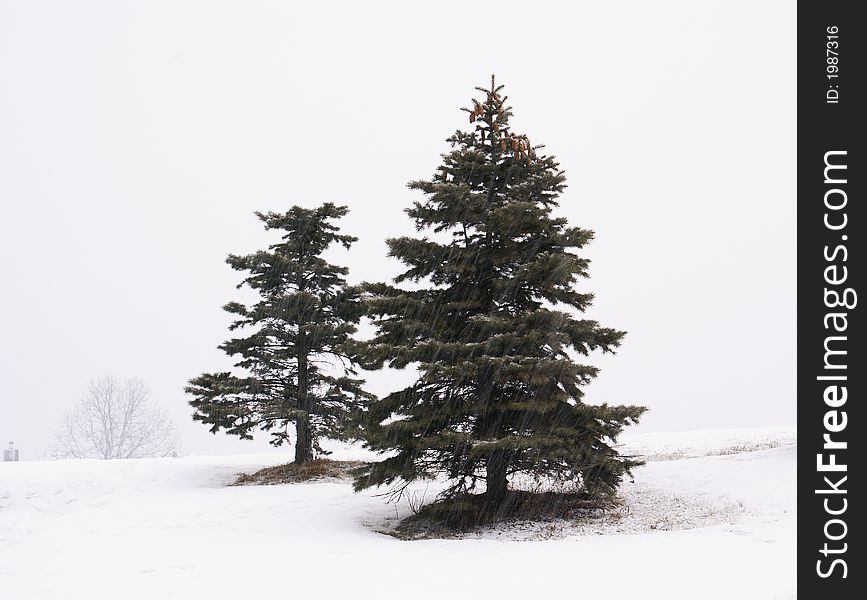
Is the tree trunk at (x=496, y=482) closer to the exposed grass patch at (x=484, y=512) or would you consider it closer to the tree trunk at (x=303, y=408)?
the exposed grass patch at (x=484, y=512)

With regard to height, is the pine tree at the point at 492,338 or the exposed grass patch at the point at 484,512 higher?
the pine tree at the point at 492,338

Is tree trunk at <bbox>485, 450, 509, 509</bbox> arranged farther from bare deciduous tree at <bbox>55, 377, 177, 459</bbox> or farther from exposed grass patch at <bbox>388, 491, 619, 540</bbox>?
bare deciduous tree at <bbox>55, 377, 177, 459</bbox>

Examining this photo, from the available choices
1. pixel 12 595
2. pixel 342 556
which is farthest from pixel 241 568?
pixel 12 595

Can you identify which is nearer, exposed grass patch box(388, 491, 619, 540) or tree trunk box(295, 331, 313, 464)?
exposed grass patch box(388, 491, 619, 540)

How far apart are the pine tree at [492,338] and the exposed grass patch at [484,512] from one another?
248 mm

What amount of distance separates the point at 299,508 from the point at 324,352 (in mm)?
6755

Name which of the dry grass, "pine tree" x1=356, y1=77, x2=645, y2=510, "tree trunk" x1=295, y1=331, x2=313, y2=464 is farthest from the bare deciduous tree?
"pine tree" x1=356, y1=77, x2=645, y2=510

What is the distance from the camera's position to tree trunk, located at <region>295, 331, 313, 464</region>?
19625mm

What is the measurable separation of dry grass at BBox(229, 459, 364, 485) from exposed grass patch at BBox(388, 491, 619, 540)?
6.74 m

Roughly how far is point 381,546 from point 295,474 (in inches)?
387

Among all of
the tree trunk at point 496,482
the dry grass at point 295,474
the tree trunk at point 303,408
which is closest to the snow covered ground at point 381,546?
the tree trunk at point 496,482

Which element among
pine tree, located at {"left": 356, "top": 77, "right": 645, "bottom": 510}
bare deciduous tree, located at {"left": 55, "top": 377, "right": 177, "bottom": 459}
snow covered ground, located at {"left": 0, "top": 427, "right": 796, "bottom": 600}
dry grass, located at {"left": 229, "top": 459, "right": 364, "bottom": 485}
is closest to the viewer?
snow covered ground, located at {"left": 0, "top": 427, "right": 796, "bottom": 600}

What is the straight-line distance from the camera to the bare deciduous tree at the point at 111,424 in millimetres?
38656
